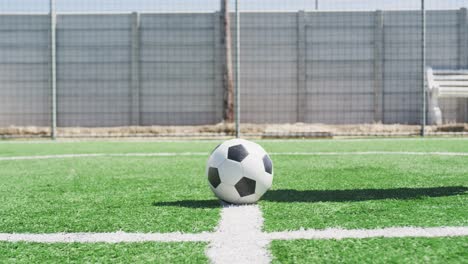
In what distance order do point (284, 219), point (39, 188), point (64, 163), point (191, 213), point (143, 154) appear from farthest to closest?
1. point (143, 154)
2. point (64, 163)
3. point (39, 188)
4. point (191, 213)
5. point (284, 219)

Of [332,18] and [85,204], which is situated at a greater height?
[332,18]

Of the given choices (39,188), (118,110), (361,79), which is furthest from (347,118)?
(39,188)

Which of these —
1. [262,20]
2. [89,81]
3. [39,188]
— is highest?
[262,20]

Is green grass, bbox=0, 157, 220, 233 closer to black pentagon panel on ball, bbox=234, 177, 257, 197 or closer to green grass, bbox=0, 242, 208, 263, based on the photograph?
black pentagon panel on ball, bbox=234, 177, 257, 197

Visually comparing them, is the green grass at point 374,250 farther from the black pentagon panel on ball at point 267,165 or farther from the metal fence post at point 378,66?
the metal fence post at point 378,66

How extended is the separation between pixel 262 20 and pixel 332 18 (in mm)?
2110

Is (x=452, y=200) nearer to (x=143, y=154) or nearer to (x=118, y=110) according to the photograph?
(x=143, y=154)

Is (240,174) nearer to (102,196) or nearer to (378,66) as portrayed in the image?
(102,196)

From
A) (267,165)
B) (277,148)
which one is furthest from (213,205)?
(277,148)

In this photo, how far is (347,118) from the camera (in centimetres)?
1716

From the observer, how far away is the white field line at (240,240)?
2471 mm

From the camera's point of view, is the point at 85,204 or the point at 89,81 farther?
the point at 89,81

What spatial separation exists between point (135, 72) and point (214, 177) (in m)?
14.0

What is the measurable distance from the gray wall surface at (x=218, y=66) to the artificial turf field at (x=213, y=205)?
1035 centimetres
